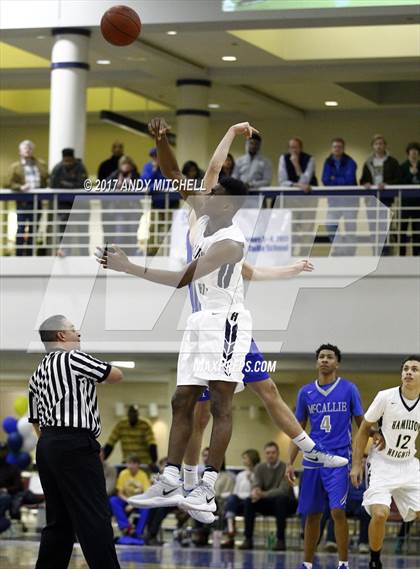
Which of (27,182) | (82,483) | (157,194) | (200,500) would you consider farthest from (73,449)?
(27,182)

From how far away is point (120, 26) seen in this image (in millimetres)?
11891

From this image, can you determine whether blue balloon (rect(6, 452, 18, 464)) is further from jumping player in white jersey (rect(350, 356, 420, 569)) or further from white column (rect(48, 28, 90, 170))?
jumping player in white jersey (rect(350, 356, 420, 569))

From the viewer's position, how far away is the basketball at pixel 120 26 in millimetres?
11875

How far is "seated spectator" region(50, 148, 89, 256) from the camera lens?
18.9 m

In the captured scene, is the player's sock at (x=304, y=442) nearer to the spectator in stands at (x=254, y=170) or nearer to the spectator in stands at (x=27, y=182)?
the spectator in stands at (x=254, y=170)

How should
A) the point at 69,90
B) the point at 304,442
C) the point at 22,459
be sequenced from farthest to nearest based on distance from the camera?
the point at 22,459 → the point at 69,90 → the point at 304,442

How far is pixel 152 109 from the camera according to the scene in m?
29.2

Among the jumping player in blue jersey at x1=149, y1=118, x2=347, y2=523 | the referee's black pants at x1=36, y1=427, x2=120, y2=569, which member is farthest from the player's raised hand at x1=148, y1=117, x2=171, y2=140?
the referee's black pants at x1=36, y1=427, x2=120, y2=569

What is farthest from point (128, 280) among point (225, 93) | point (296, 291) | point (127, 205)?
point (225, 93)

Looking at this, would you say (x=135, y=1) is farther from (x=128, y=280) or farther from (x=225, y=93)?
(x=225, y=93)

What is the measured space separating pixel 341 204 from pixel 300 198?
794 millimetres

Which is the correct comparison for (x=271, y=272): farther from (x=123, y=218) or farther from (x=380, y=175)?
(x=380, y=175)

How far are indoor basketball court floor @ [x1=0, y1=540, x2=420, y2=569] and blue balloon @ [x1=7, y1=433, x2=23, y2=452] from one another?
16.9 ft

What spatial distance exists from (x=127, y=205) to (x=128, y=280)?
1.11 m
